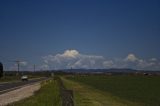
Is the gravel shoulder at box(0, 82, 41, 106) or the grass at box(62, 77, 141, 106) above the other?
the gravel shoulder at box(0, 82, 41, 106)

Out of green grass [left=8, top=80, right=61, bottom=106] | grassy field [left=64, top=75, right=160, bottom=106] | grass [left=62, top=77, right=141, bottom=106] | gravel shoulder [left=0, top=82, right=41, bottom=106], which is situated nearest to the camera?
green grass [left=8, top=80, right=61, bottom=106]

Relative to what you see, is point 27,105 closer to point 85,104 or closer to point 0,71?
point 85,104

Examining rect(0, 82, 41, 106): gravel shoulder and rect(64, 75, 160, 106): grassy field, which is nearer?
rect(0, 82, 41, 106): gravel shoulder

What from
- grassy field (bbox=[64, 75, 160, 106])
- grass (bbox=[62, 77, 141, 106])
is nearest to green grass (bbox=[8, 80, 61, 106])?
grass (bbox=[62, 77, 141, 106])

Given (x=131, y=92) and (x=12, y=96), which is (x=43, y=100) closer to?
(x=12, y=96)

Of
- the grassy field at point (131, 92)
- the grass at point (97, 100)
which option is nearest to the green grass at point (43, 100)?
the grass at point (97, 100)

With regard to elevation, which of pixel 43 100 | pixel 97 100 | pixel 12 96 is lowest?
pixel 97 100

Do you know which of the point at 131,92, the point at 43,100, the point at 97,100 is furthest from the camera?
the point at 131,92

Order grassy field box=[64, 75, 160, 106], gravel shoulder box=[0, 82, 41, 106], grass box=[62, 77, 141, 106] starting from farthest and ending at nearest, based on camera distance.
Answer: grassy field box=[64, 75, 160, 106] < gravel shoulder box=[0, 82, 41, 106] < grass box=[62, 77, 141, 106]

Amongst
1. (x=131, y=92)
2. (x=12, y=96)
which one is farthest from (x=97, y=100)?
(x=131, y=92)

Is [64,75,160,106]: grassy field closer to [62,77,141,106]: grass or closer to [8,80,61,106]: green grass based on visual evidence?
[62,77,141,106]: grass

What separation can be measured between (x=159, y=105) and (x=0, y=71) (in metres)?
103

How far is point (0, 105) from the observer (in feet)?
80.8

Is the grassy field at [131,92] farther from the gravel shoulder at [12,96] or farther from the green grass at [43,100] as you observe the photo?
the gravel shoulder at [12,96]
